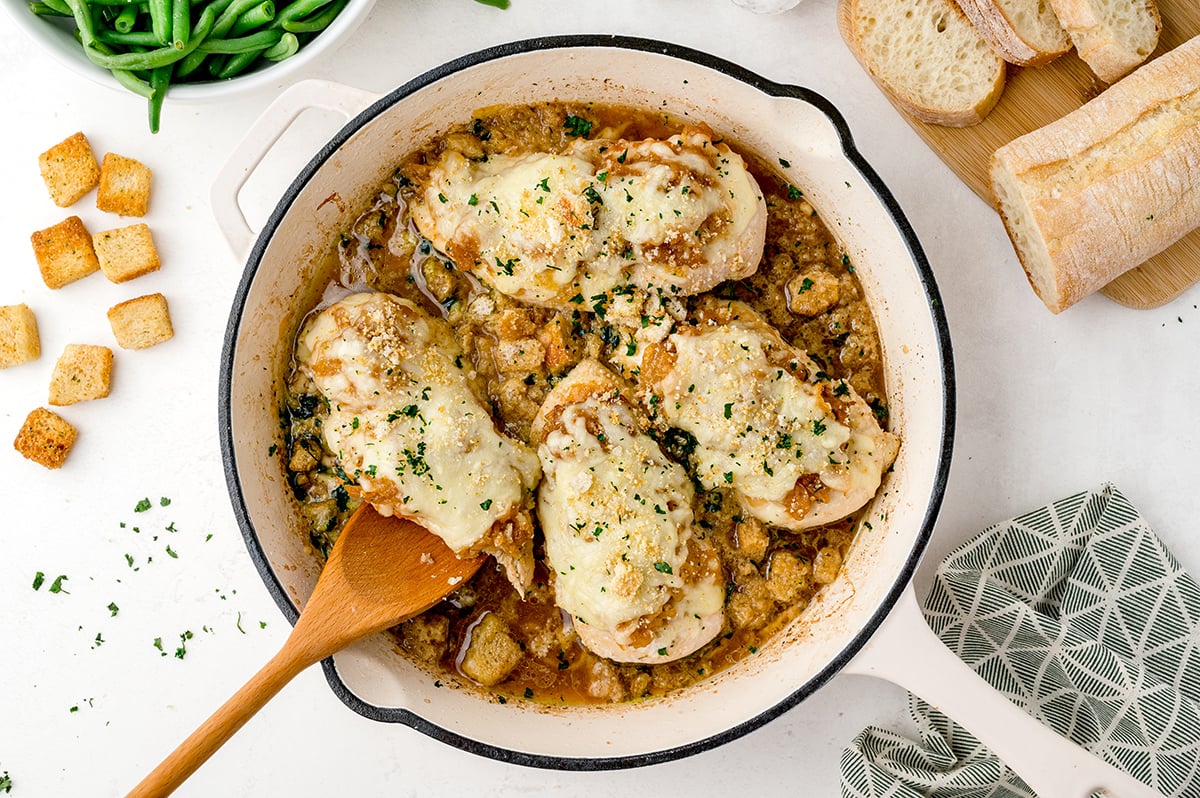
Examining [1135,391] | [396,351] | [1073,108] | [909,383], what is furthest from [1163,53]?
[396,351]

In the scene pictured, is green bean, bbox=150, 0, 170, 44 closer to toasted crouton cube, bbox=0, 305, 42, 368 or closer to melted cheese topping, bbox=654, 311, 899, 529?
toasted crouton cube, bbox=0, 305, 42, 368

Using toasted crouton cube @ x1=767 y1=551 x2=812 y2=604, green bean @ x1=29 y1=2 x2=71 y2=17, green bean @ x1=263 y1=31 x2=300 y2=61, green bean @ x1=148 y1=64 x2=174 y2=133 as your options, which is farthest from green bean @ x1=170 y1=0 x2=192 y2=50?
toasted crouton cube @ x1=767 y1=551 x2=812 y2=604

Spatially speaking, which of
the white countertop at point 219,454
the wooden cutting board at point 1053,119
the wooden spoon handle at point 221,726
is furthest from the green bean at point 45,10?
the wooden cutting board at point 1053,119

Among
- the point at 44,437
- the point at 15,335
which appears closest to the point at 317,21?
the point at 15,335

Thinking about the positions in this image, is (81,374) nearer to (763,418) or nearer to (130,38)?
(130,38)

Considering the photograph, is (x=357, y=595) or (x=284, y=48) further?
(x=284, y=48)

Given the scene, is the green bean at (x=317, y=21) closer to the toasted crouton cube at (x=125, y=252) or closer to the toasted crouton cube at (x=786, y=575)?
the toasted crouton cube at (x=125, y=252)

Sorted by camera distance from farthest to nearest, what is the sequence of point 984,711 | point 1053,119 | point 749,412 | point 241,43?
point 1053,119, point 241,43, point 749,412, point 984,711
